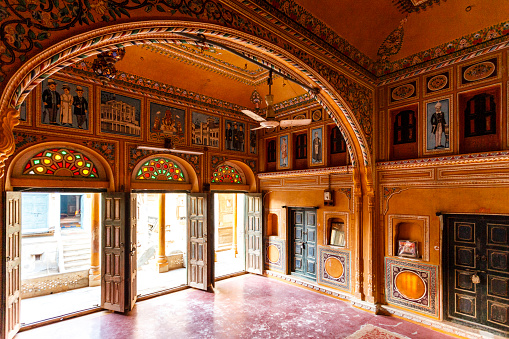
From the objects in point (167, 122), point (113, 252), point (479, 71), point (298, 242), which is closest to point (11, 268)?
point (113, 252)

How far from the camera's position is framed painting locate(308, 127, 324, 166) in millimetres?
7848

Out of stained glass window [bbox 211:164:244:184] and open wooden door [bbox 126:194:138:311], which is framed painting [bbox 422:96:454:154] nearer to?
stained glass window [bbox 211:164:244:184]

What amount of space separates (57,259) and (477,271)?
1292 centimetres

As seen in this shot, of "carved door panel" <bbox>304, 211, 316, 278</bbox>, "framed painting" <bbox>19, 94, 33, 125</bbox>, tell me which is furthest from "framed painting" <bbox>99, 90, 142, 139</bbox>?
"carved door panel" <bbox>304, 211, 316, 278</bbox>

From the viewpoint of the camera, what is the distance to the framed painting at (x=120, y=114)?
627 cm

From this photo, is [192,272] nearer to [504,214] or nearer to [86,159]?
[86,159]

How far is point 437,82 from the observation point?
582 cm

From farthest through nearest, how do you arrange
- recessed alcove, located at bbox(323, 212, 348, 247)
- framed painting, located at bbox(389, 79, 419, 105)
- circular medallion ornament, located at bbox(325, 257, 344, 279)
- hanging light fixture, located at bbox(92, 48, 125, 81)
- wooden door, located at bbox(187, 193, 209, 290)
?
1. wooden door, located at bbox(187, 193, 209, 290)
2. recessed alcove, located at bbox(323, 212, 348, 247)
3. circular medallion ornament, located at bbox(325, 257, 344, 279)
4. framed painting, located at bbox(389, 79, 419, 105)
5. hanging light fixture, located at bbox(92, 48, 125, 81)

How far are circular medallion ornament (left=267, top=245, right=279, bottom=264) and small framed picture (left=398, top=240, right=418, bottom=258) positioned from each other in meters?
3.75

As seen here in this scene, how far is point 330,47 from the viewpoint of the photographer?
209 inches

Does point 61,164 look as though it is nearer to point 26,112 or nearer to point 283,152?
point 26,112

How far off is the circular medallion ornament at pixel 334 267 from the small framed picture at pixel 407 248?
157cm

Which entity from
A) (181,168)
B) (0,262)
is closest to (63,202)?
(181,168)

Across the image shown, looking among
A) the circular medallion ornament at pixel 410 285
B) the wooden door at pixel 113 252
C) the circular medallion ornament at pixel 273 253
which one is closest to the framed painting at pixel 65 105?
the wooden door at pixel 113 252
